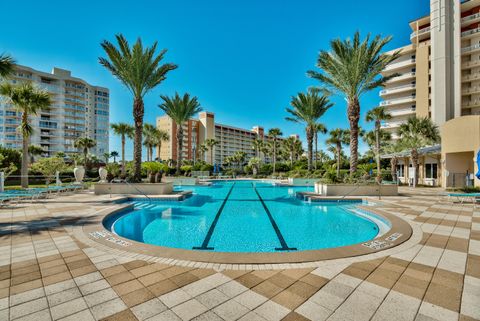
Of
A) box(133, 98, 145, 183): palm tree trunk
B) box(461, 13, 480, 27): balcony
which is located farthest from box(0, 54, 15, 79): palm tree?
box(461, 13, 480, 27): balcony

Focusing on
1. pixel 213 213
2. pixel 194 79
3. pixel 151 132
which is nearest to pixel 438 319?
pixel 213 213

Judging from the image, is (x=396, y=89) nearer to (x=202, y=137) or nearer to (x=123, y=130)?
(x=123, y=130)

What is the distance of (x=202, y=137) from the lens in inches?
3994

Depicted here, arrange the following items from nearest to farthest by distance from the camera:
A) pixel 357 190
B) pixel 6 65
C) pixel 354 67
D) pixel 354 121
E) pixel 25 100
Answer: pixel 6 65
pixel 357 190
pixel 25 100
pixel 354 67
pixel 354 121

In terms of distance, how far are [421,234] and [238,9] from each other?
16583mm

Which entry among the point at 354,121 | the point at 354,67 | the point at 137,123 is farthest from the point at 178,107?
the point at 354,121

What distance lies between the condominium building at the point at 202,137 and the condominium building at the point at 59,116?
2670 centimetres

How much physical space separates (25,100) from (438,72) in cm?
5215

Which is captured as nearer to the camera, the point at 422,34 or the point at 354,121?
the point at 354,121

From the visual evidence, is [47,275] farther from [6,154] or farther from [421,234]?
[6,154]

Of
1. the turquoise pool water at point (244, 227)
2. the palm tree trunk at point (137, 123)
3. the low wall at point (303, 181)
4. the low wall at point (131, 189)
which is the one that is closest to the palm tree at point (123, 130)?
the palm tree trunk at point (137, 123)

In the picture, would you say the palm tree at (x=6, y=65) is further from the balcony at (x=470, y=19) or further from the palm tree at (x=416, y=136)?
the balcony at (x=470, y=19)

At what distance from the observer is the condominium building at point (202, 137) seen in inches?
3750

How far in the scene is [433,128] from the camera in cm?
2288
